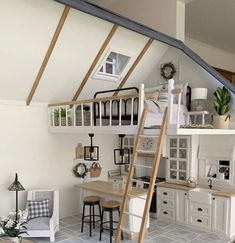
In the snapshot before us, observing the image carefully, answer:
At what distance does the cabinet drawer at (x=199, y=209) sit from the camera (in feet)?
16.6

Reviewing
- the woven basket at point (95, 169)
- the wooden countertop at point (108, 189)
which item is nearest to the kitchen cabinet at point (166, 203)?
the wooden countertop at point (108, 189)

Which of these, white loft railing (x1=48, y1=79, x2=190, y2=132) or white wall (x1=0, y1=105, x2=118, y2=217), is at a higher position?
white loft railing (x1=48, y1=79, x2=190, y2=132)

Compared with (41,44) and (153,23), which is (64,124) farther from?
(153,23)

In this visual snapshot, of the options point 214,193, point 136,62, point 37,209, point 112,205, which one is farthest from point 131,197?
point 136,62

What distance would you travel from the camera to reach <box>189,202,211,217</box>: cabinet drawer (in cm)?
507

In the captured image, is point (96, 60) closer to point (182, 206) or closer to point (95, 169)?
point (95, 169)

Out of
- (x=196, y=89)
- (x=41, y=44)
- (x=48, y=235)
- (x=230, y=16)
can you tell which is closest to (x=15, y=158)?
(x=48, y=235)

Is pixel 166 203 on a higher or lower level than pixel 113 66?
lower

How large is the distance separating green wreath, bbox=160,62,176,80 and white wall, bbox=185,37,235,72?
112 inches

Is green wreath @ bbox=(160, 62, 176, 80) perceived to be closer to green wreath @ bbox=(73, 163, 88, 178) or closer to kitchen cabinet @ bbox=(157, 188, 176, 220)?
kitchen cabinet @ bbox=(157, 188, 176, 220)

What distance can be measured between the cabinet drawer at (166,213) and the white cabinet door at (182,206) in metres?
0.12

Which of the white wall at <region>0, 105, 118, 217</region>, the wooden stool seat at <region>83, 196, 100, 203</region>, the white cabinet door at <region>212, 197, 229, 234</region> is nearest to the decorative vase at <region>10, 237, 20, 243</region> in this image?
the white wall at <region>0, 105, 118, 217</region>

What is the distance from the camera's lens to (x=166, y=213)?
5.73 meters

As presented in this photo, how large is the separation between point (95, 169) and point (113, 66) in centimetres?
236
